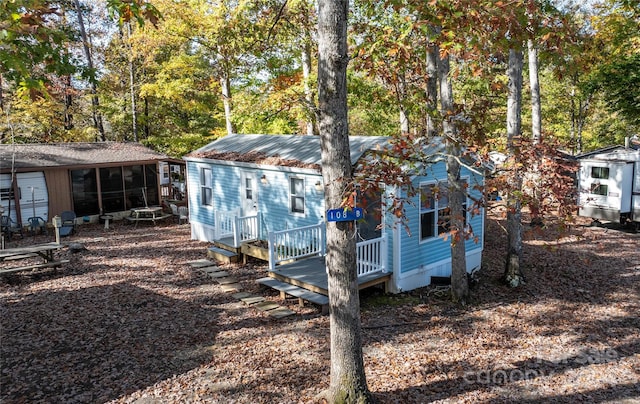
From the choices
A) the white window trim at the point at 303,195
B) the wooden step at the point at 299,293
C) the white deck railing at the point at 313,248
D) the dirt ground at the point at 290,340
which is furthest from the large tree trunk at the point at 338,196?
the white window trim at the point at 303,195

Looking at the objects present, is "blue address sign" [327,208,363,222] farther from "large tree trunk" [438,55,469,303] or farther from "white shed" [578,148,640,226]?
"white shed" [578,148,640,226]

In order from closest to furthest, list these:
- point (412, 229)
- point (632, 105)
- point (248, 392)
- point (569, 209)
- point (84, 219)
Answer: point (569, 209) < point (248, 392) < point (412, 229) < point (632, 105) < point (84, 219)

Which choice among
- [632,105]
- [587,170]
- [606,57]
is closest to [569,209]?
[632,105]

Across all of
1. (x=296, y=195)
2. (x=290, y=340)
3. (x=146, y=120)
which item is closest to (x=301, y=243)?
(x=296, y=195)

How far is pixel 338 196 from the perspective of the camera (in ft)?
19.2

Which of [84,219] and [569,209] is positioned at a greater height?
[569,209]

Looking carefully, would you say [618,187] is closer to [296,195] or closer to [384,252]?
[384,252]

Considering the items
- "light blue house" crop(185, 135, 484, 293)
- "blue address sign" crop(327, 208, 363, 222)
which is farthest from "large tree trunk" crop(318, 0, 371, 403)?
"light blue house" crop(185, 135, 484, 293)

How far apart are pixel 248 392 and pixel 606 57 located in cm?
1694

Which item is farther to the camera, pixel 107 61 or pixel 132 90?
pixel 107 61

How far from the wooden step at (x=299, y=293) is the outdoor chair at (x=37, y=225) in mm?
11788

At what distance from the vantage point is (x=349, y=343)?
6055mm

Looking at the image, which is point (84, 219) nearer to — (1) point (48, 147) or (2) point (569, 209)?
(1) point (48, 147)

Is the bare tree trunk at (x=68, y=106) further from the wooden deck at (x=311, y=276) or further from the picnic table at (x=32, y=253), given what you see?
the wooden deck at (x=311, y=276)
